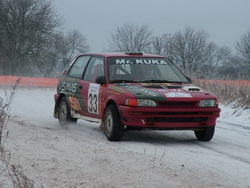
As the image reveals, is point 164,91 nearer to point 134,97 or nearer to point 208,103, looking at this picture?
point 134,97

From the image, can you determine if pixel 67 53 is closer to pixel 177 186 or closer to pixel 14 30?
pixel 14 30

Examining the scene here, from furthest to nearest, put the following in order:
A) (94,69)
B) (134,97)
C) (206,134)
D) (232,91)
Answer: (232,91)
(94,69)
(206,134)
(134,97)

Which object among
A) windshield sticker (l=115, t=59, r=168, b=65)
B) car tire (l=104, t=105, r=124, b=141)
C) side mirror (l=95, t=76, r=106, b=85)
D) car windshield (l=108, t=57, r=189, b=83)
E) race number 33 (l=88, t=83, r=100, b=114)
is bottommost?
car tire (l=104, t=105, r=124, b=141)

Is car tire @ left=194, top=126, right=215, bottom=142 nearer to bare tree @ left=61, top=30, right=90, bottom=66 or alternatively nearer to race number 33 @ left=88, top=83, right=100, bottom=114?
race number 33 @ left=88, top=83, right=100, bottom=114

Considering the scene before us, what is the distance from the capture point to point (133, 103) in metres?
8.32

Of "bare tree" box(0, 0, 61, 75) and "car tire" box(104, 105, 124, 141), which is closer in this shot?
"car tire" box(104, 105, 124, 141)

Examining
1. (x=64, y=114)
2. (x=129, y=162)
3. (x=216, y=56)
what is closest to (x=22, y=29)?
(x=216, y=56)

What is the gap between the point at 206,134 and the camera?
355 inches

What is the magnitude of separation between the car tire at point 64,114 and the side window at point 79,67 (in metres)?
0.58

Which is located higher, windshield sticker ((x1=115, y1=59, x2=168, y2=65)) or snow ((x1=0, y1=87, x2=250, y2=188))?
windshield sticker ((x1=115, y1=59, x2=168, y2=65))

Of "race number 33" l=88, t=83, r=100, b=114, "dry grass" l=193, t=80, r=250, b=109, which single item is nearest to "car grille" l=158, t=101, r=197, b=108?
"race number 33" l=88, t=83, r=100, b=114

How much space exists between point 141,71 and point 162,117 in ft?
4.90

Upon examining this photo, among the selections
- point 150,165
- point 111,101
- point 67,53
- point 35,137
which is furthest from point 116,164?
point 67,53

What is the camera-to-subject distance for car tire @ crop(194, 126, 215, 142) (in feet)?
29.4
